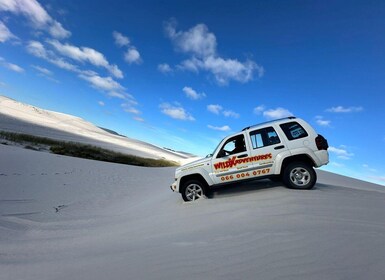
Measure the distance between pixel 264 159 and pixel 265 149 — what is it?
0.28 meters

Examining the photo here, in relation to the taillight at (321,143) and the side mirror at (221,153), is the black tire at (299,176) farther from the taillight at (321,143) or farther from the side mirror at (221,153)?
the side mirror at (221,153)

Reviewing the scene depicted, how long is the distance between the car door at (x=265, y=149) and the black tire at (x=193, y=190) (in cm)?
156

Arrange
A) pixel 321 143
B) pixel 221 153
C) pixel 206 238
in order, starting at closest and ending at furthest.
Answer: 1. pixel 206 238
2. pixel 321 143
3. pixel 221 153

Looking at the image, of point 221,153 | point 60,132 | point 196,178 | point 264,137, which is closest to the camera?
point 264,137

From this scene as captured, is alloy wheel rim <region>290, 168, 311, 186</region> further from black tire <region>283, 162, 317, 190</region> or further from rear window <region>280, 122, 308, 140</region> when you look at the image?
rear window <region>280, 122, 308, 140</region>

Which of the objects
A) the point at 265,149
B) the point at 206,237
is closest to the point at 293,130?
the point at 265,149

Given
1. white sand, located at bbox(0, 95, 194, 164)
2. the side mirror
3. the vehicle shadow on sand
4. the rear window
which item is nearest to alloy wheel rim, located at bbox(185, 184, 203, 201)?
the vehicle shadow on sand

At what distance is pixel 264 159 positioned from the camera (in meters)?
7.28

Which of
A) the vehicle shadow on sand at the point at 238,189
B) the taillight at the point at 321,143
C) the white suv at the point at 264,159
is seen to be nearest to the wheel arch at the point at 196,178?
the white suv at the point at 264,159

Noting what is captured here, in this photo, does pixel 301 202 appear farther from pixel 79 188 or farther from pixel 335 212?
pixel 79 188

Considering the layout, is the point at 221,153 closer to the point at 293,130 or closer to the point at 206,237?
the point at 293,130

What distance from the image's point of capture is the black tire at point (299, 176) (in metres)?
7.07

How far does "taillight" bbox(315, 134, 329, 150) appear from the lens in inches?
278

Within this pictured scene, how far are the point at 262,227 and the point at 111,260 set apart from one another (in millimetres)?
2623
